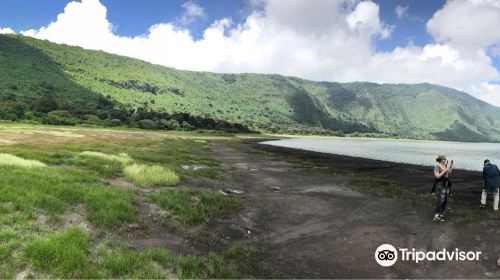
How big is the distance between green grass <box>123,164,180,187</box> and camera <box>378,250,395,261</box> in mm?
15387

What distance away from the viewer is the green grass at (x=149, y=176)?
2547 cm

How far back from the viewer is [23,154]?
31.6 m

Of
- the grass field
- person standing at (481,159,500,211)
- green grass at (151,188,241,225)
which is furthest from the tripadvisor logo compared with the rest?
person standing at (481,159,500,211)

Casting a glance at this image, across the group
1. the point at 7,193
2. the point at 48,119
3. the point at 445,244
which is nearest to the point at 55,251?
the point at 7,193

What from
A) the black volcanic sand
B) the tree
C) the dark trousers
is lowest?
the black volcanic sand

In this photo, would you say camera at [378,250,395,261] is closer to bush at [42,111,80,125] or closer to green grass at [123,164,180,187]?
green grass at [123,164,180,187]

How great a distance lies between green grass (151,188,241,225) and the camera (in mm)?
18675

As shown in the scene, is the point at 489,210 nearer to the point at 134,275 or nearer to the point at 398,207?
the point at 398,207

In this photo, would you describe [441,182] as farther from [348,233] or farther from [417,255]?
[417,255]

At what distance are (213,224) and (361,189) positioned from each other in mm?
16246

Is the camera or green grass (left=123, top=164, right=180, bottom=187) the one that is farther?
green grass (left=123, top=164, right=180, bottom=187)

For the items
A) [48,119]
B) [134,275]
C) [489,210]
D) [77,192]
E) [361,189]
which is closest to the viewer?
[134,275]

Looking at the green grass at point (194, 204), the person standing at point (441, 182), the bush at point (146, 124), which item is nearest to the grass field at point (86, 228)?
the green grass at point (194, 204)

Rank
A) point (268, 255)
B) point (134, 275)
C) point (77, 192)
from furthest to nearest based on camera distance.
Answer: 1. point (77, 192)
2. point (268, 255)
3. point (134, 275)
